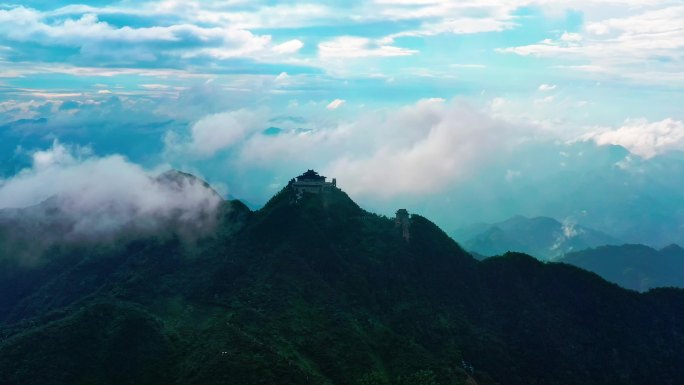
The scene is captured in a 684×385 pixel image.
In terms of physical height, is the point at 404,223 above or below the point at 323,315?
above

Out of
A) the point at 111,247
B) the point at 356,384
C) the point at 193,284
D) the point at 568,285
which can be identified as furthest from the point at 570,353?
the point at 111,247

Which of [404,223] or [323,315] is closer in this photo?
[323,315]

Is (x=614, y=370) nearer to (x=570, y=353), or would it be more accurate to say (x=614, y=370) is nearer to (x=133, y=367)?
(x=570, y=353)

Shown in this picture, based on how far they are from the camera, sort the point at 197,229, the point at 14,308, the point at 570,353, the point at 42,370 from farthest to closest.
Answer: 1. the point at 197,229
2. the point at 14,308
3. the point at 570,353
4. the point at 42,370

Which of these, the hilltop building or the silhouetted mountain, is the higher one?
the hilltop building

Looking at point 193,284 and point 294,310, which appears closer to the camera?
point 294,310

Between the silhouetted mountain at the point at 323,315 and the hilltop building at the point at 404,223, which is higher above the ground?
the hilltop building at the point at 404,223

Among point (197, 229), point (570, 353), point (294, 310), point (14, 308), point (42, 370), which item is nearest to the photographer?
point (42, 370)

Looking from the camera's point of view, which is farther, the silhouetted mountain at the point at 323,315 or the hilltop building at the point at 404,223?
the hilltop building at the point at 404,223
